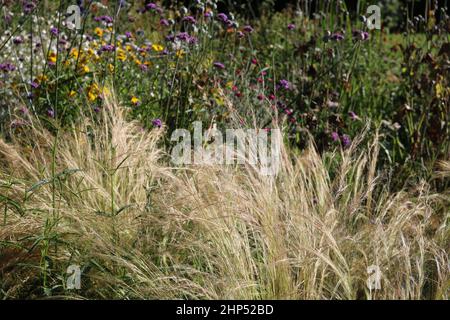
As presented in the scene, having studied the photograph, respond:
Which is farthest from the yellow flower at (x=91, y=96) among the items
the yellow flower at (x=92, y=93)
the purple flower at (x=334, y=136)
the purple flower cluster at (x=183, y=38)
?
the purple flower at (x=334, y=136)

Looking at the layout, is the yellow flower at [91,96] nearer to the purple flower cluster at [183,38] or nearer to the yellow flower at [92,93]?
the yellow flower at [92,93]

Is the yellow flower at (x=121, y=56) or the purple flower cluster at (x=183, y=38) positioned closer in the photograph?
the purple flower cluster at (x=183, y=38)

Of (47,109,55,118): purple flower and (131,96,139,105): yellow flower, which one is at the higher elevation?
(131,96,139,105): yellow flower

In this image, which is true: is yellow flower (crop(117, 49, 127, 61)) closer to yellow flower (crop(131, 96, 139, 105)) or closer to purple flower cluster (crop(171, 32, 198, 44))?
yellow flower (crop(131, 96, 139, 105))

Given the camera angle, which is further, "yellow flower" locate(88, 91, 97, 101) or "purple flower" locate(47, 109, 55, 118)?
"yellow flower" locate(88, 91, 97, 101)

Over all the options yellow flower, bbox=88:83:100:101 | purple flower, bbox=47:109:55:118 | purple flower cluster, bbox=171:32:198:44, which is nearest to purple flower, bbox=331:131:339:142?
purple flower cluster, bbox=171:32:198:44

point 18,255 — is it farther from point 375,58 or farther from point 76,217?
point 375,58

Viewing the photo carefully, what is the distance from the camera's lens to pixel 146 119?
4.47 metres

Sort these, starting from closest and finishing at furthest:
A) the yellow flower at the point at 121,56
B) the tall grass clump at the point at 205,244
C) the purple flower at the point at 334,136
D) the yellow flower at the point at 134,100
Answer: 1. the tall grass clump at the point at 205,244
2. the purple flower at the point at 334,136
3. the yellow flower at the point at 134,100
4. the yellow flower at the point at 121,56

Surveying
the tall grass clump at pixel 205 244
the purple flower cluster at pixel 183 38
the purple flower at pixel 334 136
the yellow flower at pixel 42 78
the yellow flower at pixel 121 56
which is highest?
the purple flower cluster at pixel 183 38

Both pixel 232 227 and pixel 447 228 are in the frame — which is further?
pixel 447 228

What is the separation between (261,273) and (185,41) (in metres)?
2.04

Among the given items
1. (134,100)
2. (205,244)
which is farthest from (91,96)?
(205,244)
